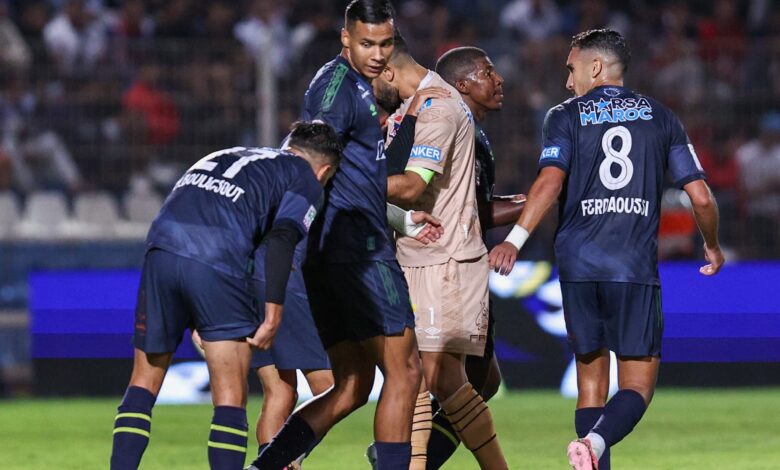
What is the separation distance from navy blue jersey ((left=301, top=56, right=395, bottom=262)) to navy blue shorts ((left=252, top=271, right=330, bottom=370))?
31.4 inches

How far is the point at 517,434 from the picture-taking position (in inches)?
398

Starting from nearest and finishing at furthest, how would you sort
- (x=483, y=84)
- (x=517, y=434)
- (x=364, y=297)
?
(x=364, y=297) → (x=483, y=84) → (x=517, y=434)

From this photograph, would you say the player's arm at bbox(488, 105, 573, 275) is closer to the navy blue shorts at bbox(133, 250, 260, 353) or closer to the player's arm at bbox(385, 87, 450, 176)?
the player's arm at bbox(385, 87, 450, 176)

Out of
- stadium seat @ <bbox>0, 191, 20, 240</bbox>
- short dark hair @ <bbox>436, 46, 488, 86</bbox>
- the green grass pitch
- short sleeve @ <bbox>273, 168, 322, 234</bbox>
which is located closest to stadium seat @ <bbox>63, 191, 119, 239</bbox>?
stadium seat @ <bbox>0, 191, 20, 240</bbox>

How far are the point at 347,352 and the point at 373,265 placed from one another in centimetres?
50

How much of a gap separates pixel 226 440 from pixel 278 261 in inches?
32.9

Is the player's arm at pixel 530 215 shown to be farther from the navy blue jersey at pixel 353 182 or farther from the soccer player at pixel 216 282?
the soccer player at pixel 216 282

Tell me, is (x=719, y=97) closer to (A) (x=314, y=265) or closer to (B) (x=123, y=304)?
(B) (x=123, y=304)

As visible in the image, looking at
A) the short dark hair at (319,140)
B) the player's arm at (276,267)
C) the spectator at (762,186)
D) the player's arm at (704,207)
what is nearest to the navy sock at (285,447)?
the player's arm at (276,267)

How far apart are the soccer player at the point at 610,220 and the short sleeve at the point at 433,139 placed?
48 cm

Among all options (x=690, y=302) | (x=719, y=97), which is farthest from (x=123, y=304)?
(x=719, y=97)

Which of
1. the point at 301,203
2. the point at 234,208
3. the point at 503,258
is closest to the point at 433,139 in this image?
the point at 503,258

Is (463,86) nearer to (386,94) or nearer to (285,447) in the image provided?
(386,94)

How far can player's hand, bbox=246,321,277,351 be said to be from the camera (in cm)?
585
